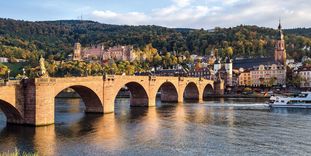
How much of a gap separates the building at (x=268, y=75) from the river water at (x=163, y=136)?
74.0 m

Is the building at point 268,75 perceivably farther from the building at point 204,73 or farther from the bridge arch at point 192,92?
the bridge arch at point 192,92

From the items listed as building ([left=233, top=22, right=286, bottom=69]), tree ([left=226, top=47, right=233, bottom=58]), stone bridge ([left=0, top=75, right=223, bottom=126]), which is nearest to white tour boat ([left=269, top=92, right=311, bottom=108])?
stone bridge ([left=0, top=75, right=223, bottom=126])

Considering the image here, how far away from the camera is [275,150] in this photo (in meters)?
30.9

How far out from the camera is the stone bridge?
4047 centimetres

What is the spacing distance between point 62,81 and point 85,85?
4.71 metres

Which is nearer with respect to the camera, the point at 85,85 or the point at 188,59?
the point at 85,85

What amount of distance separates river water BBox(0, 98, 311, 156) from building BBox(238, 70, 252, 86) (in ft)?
265

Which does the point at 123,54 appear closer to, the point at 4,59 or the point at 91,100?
the point at 4,59

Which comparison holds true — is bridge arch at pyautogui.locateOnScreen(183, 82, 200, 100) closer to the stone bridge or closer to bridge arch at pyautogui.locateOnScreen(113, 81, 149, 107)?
A: the stone bridge

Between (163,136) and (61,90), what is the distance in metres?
14.1

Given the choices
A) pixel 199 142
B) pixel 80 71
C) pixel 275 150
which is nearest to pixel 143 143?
pixel 199 142

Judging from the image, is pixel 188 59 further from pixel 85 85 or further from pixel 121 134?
pixel 121 134

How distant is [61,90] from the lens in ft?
148

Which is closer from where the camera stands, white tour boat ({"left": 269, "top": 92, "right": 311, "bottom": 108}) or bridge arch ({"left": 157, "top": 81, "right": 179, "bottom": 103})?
white tour boat ({"left": 269, "top": 92, "right": 311, "bottom": 108})
